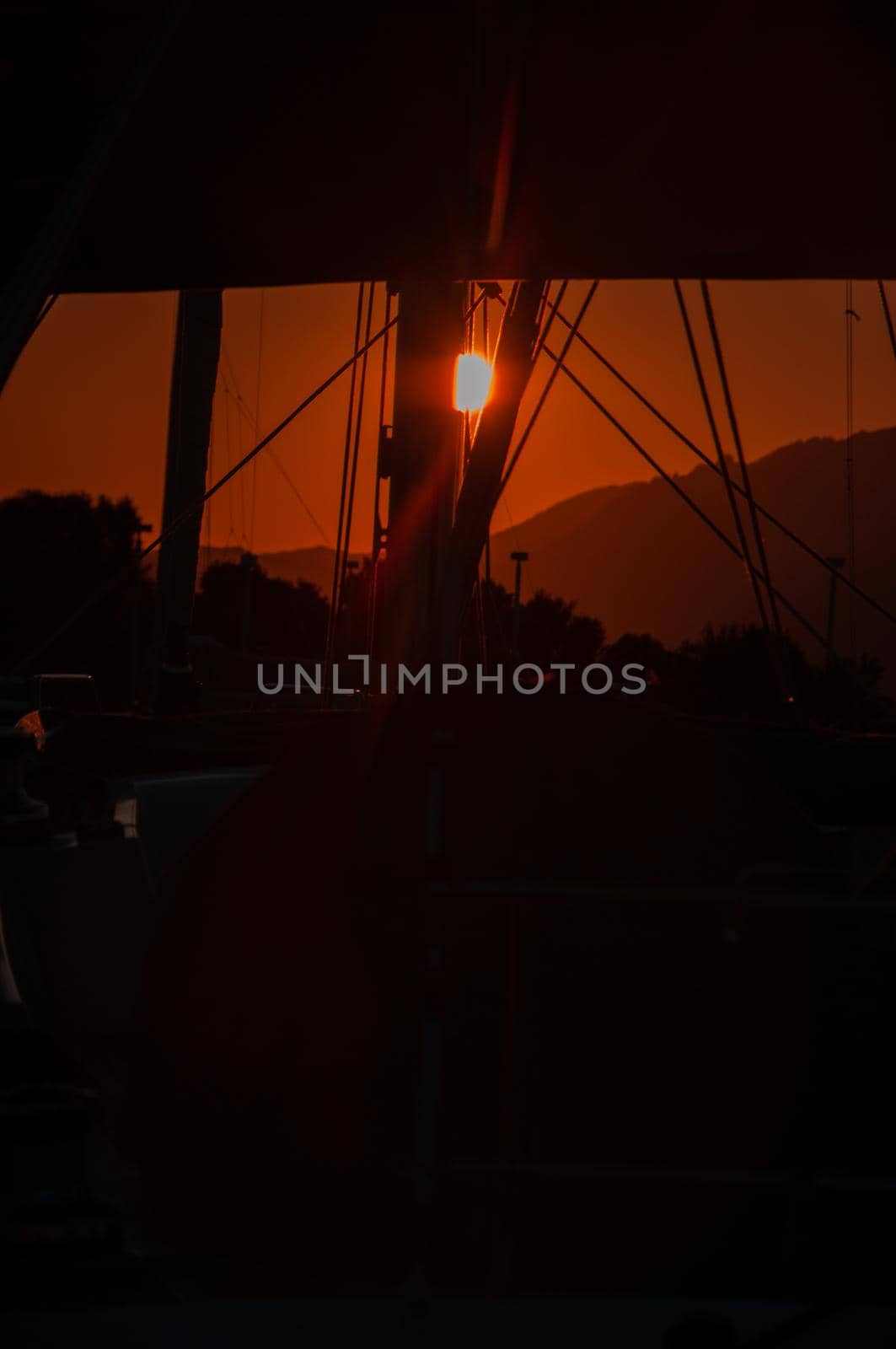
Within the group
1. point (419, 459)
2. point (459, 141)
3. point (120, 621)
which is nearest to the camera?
point (459, 141)

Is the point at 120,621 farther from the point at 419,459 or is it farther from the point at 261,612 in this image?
the point at 419,459

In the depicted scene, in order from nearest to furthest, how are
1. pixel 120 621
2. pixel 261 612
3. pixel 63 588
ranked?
pixel 63 588
pixel 120 621
pixel 261 612

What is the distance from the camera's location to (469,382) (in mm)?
7781

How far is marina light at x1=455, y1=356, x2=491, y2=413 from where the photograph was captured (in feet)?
25.2

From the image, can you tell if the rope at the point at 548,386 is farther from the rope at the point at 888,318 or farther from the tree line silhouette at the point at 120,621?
the tree line silhouette at the point at 120,621

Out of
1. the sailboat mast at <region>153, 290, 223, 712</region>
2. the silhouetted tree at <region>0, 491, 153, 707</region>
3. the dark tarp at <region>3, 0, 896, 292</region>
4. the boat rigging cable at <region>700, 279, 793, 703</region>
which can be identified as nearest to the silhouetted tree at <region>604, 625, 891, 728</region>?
the boat rigging cable at <region>700, 279, 793, 703</region>

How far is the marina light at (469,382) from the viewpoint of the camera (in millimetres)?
7668

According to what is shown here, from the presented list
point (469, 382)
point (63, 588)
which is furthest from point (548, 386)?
point (63, 588)

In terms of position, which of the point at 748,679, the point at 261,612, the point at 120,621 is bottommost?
the point at 748,679

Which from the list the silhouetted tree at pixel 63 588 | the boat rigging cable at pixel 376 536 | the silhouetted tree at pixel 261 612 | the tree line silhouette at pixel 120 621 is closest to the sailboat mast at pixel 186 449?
the boat rigging cable at pixel 376 536

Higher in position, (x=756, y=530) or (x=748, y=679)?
(x=748, y=679)

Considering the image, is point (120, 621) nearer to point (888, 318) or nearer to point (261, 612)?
point (261, 612)

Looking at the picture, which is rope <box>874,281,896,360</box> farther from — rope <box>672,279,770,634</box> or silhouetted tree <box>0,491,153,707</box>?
silhouetted tree <box>0,491,153,707</box>

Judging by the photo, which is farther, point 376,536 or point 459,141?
point 376,536
